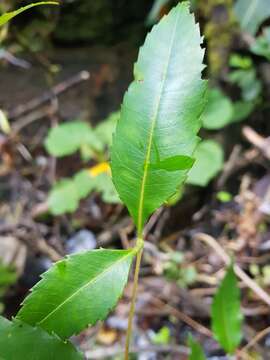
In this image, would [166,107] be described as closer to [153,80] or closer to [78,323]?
[153,80]

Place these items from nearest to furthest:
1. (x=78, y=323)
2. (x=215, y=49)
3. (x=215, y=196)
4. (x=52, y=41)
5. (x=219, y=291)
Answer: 1. (x=78, y=323)
2. (x=219, y=291)
3. (x=215, y=196)
4. (x=215, y=49)
5. (x=52, y=41)

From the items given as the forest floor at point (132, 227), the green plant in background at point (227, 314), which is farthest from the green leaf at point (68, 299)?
the forest floor at point (132, 227)

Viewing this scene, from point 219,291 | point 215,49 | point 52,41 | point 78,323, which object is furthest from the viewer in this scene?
point 52,41

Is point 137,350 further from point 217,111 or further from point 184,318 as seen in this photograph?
point 217,111

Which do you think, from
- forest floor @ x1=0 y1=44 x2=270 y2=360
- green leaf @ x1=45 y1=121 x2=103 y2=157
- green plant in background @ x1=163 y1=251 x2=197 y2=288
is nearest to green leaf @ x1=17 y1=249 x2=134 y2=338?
forest floor @ x1=0 y1=44 x2=270 y2=360

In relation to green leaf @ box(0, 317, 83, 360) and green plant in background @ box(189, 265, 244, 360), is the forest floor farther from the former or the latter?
green leaf @ box(0, 317, 83, 360)

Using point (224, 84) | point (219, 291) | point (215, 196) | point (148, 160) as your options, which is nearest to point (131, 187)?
point (148, 160)

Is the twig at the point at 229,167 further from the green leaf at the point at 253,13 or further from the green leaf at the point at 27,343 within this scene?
the green leaf at the point at 27,343
